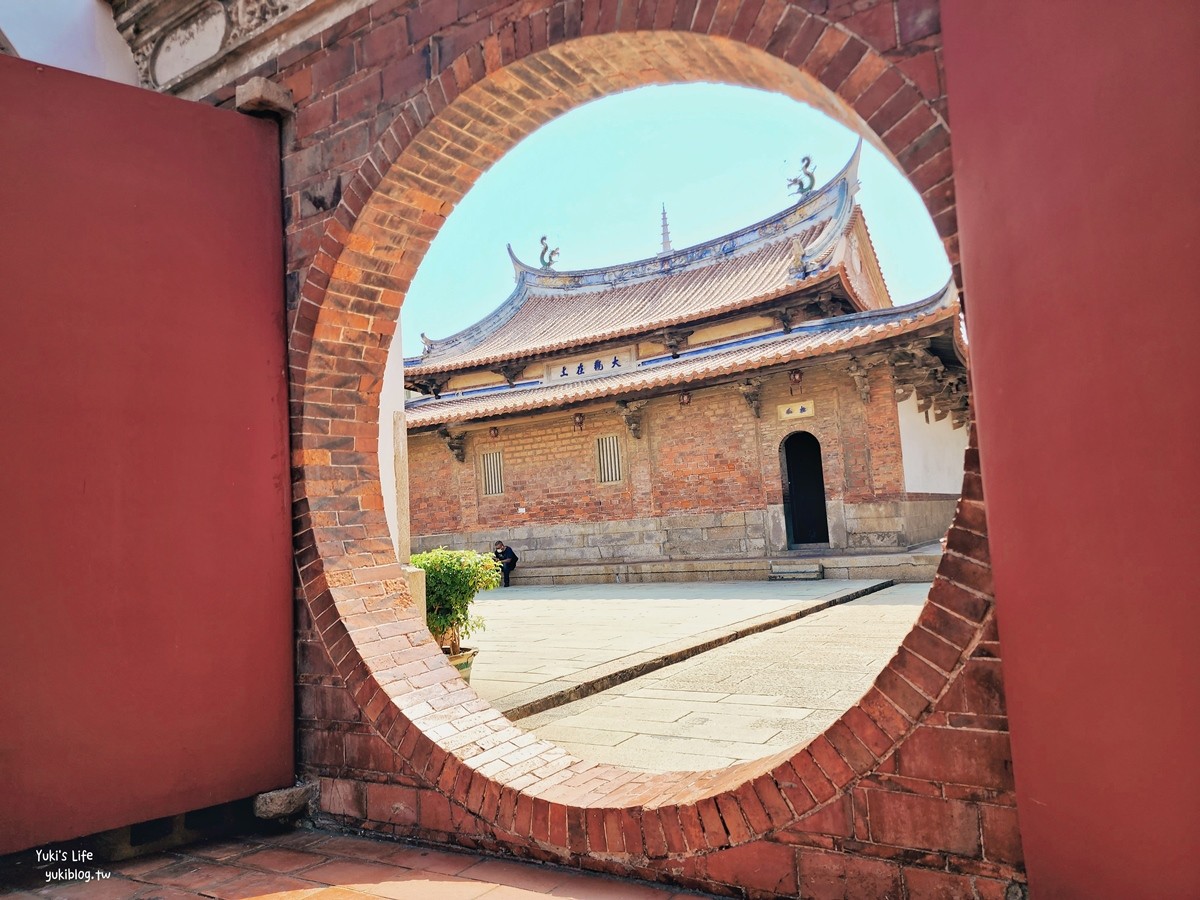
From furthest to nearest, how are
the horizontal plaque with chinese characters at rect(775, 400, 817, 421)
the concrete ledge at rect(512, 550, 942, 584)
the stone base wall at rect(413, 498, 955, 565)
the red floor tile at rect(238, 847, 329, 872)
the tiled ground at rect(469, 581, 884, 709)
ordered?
the horizontal plaque with chinese characters at rect(775, 400, 817, 421), the stone base wall at rect(413, 498, 955, 565), the concrete ledge at rect(512, 550, 942, 584), the tiled ground at rect(469, 581, 884, 709), the red floor tile at rect(238, 847, 329, 872)

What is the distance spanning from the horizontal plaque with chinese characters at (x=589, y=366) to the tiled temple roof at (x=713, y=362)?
210mm

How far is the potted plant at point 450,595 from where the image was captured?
15.6 feet

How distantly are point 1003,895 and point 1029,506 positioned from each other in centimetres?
82

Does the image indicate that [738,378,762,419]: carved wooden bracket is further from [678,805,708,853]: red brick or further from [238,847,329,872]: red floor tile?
[678,805,708,853]: red brick

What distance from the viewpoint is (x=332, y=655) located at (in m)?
2.80

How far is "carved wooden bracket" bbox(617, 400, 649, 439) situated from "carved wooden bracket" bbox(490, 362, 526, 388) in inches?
141

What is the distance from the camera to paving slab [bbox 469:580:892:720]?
5.01 metres

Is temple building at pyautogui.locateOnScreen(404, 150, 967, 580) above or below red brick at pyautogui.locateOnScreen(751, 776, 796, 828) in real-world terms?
above

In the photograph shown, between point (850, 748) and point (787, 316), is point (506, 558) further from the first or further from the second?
point (850, 748)

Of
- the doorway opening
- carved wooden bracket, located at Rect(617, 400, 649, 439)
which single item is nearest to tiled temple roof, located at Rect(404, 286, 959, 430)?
carved wooden bracket, located at Rect(617, 400, 649, 439)

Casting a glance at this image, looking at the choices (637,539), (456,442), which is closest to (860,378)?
(637,539)

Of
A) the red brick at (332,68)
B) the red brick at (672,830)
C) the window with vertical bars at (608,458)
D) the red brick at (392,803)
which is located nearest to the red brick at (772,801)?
the red brick at (672,830)

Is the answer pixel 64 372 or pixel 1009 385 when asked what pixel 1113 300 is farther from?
pixel 64 372

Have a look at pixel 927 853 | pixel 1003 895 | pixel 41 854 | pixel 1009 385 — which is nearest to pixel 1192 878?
pixel 1003 895
